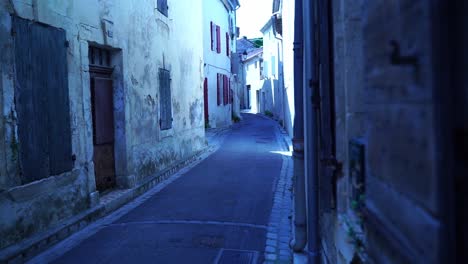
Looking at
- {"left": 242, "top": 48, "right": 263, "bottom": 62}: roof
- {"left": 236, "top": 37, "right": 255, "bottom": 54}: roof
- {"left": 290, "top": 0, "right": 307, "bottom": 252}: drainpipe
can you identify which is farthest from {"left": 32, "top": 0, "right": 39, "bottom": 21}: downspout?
{"left": 236, "top": 37, "right": 255, "bottom": 54}: roof

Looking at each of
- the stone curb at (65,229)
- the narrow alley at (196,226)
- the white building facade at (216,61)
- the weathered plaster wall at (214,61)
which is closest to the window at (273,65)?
the white building facade at (216,61)

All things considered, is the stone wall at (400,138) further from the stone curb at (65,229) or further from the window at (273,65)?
the window at (273,65)

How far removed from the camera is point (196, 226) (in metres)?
5.54

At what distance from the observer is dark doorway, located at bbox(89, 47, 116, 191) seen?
6.80 metres

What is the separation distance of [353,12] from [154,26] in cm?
719

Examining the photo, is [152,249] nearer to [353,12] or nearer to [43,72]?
[43,72]

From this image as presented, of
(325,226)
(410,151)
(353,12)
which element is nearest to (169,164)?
(325,226)

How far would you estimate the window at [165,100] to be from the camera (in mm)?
9354

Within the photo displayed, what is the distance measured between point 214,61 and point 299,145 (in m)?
18.1

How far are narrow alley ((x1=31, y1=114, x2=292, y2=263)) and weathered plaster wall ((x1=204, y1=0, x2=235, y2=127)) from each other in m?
11.3

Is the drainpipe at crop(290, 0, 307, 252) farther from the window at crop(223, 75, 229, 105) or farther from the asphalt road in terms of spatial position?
the window at crop(223, 75, 229, 105)

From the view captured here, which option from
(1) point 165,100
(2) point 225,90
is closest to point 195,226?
(1) point 165,100

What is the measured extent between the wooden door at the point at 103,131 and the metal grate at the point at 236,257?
3.26 meters

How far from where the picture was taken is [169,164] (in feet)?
32.2
